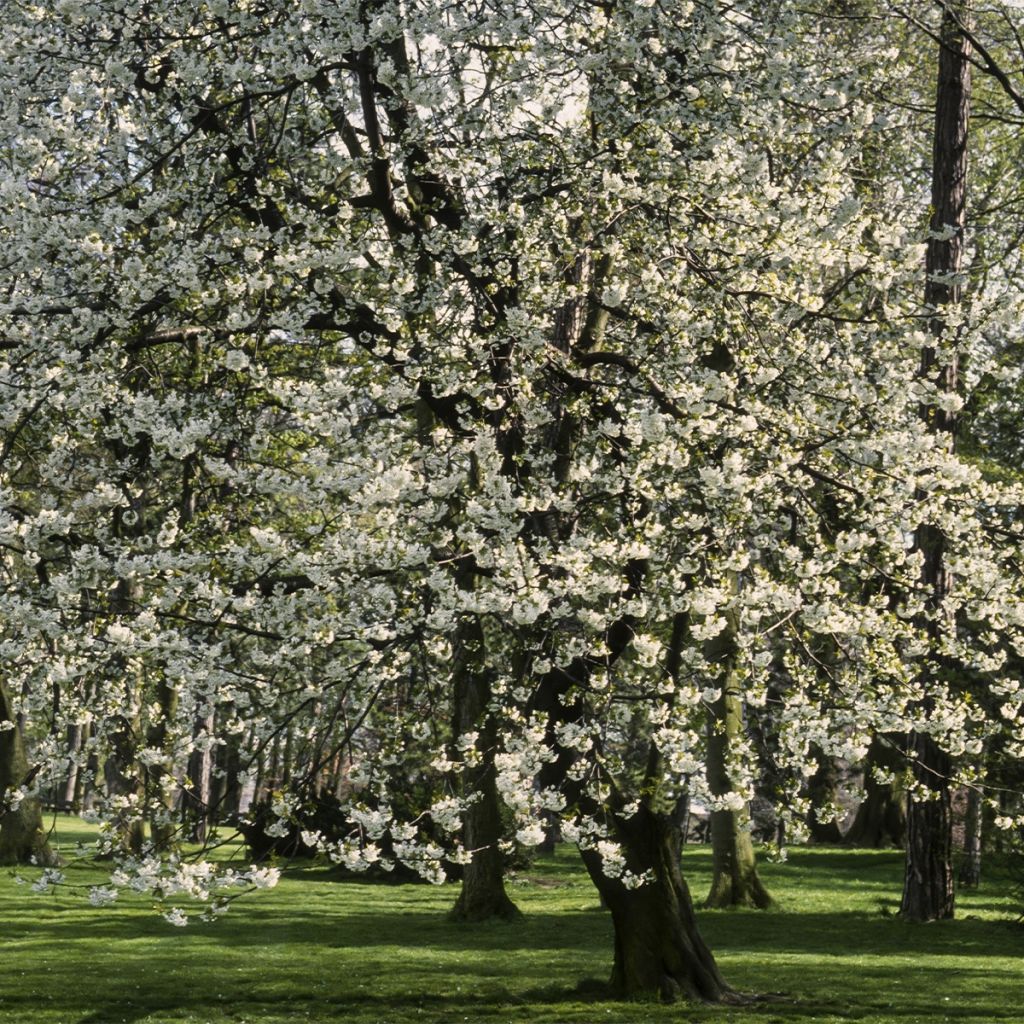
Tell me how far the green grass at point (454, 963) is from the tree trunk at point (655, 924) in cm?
31

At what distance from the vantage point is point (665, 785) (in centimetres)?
1080

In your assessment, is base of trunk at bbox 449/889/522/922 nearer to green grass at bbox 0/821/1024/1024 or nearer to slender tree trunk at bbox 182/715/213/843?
green grass at bbox 0/821/1024/1024

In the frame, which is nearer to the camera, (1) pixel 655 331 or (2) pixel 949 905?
(1) pixel 655 331

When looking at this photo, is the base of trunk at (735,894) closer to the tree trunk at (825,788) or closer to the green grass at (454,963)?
the green grass at (454,963)

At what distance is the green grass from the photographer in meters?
12.1

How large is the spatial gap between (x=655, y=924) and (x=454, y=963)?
4.16m

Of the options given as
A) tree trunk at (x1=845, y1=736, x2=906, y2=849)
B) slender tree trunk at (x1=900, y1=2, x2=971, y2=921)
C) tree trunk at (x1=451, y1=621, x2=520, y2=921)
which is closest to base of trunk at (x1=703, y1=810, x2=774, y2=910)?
slender tree trunk at (x1=900, y1=2, x2=971, y2=921)

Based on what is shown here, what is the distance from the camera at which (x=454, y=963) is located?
50.6ft

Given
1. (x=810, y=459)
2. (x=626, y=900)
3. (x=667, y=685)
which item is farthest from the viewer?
(x=626, y=900)

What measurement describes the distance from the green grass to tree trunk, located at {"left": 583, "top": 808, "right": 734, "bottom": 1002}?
1.03ft

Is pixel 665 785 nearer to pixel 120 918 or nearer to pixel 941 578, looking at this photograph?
pixel 941 578

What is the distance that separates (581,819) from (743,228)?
14.5ft

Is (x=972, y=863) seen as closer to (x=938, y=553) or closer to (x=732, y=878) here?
(x=732, y=878)

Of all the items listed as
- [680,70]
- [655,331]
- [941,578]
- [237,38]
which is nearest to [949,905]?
[941,578]
